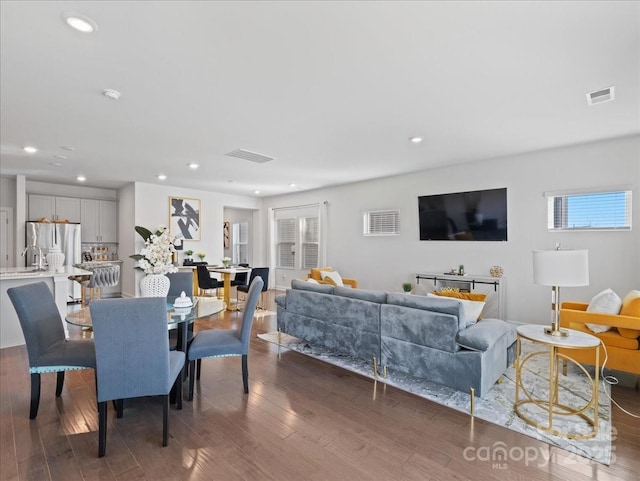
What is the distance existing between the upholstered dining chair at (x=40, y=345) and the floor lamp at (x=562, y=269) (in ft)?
11.4

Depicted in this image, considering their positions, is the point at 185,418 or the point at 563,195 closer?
the point at 185,418

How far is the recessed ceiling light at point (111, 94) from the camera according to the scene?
285 cm

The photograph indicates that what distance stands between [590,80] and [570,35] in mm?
858

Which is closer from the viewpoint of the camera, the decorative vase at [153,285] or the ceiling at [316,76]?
A: the ceiling at [316,76]

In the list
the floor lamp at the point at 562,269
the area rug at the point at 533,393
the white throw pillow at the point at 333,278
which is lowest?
the area rug at the point at 533,393

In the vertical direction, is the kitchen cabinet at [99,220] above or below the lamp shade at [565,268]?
above

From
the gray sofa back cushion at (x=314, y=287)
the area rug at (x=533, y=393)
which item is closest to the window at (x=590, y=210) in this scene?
the area rug at (x=533, y=393)

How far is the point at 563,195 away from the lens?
471 cm

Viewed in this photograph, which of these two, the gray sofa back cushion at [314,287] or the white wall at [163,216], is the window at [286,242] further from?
the gray sofa back cushion at [314,287]

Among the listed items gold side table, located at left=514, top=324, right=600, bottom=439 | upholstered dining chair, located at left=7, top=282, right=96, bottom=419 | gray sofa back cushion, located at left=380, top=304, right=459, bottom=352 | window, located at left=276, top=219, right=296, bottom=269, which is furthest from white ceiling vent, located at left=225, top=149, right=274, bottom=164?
gold side table, located at left=514, top=324, right=600, bottom=439

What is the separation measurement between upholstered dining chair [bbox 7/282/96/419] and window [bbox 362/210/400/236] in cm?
545

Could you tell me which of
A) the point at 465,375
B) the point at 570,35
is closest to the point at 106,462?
the point at 465,375

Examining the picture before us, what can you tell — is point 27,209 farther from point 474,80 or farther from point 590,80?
point 590,80

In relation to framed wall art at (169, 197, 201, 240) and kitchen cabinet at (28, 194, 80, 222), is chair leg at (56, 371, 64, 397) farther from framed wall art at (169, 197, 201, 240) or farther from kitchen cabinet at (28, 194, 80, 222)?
kitchen cabinet at (28, 194, 80, 222)
